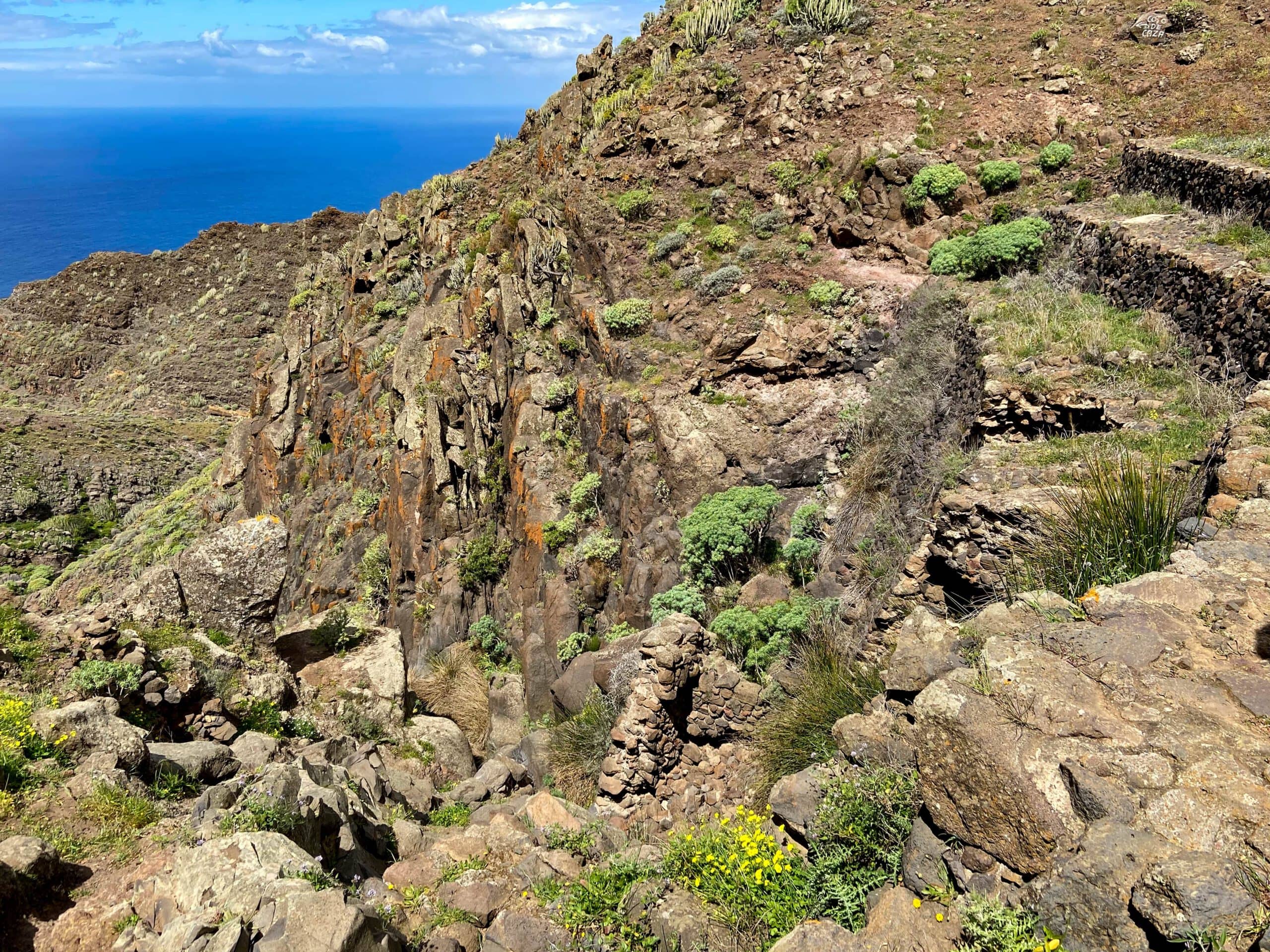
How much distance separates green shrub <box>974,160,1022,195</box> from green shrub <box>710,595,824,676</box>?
10.5 meters

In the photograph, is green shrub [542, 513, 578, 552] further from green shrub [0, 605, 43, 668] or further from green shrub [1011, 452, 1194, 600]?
green shrub [1011, 452, 1194, 600]

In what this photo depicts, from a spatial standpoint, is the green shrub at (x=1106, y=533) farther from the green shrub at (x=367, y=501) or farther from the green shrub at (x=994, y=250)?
the green shrub at (x=367, y=501)

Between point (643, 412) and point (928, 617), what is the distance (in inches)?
337

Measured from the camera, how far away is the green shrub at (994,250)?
12758mm

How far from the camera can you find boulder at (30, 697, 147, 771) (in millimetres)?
6500

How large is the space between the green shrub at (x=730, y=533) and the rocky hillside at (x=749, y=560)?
0.09 metres

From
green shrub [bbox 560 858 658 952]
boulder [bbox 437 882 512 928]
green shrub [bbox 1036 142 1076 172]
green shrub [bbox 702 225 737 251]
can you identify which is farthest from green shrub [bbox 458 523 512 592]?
green shrub [bbox 1036 142 1076 172]

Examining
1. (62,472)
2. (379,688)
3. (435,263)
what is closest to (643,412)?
(379,688)

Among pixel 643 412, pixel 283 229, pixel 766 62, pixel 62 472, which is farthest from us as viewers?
pixel 283 229

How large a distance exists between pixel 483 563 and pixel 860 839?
12726 mm

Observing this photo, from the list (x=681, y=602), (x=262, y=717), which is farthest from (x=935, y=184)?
(x=262, y=717)

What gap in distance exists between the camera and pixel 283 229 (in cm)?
5947

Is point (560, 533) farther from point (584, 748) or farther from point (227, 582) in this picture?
point (227, 582)

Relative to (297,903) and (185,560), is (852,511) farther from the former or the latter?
(185,560)
